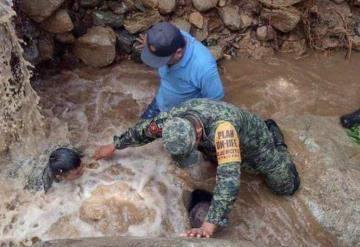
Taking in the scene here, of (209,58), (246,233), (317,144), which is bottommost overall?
(246,233)

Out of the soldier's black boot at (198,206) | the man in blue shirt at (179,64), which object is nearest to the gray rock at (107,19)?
the man in blue shirt at (179,64)

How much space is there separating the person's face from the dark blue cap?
1219mm

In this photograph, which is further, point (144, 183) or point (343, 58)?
point (343, 58)

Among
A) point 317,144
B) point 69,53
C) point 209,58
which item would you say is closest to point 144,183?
point 209,58

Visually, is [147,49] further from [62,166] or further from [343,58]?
[343,58]

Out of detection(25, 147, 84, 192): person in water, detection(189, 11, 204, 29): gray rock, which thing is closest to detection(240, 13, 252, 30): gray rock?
detection(189, 11, 204, 29): gray rock

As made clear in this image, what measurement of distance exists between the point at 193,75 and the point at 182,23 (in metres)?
1.95

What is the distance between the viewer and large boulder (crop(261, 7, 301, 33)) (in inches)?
257

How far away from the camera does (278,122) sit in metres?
5.61

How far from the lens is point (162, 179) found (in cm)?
509

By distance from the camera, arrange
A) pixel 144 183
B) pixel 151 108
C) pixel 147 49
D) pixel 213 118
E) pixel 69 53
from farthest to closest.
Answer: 1. pixel 69 53
2. pixel 151 108
3. pixel 144 183
4. pixel 147 49
5. pixel 213 118

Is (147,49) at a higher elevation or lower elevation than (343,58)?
higher

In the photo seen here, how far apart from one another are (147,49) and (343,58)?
11.1 feet

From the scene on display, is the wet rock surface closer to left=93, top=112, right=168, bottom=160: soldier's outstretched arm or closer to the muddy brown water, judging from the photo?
the muddy brown water
